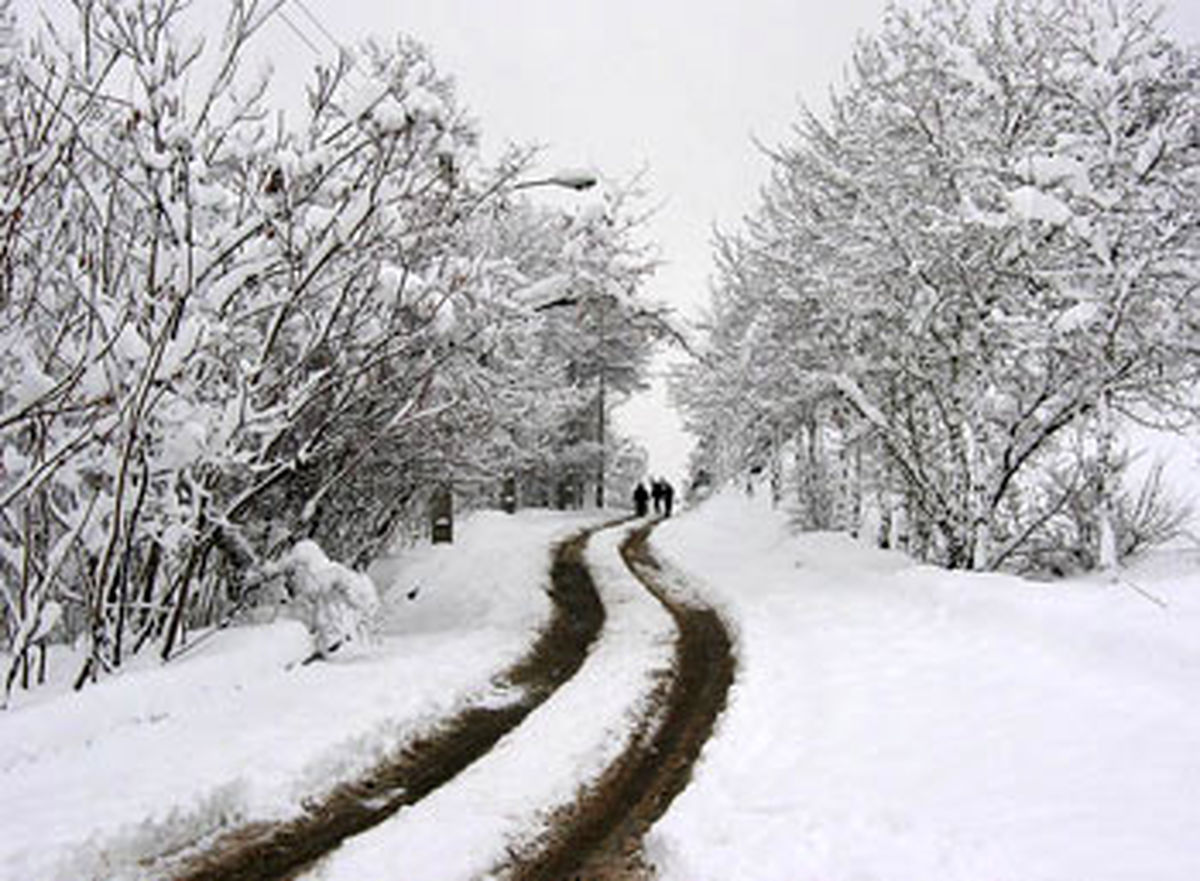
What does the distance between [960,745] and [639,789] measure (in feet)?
7.49

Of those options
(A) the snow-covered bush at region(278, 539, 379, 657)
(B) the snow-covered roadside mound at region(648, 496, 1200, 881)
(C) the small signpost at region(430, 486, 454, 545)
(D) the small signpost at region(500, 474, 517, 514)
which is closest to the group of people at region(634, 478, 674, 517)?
(D) the small signpost at region(500, 474, 517, 514)

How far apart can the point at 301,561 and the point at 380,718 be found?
2690 mm

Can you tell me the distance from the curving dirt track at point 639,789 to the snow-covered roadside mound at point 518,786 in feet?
0.46

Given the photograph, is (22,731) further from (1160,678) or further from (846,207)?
(846,207)

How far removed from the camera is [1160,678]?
7129 mm

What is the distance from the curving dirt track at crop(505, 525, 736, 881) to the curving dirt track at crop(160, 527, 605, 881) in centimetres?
109

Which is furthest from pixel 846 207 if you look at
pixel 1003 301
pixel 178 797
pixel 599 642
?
pixel 178 797

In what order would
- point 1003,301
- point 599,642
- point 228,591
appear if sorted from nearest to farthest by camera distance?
point 228,591 < point 599,642 < point 1003,301

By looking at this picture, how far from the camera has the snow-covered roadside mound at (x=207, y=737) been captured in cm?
486

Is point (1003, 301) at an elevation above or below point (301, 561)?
above

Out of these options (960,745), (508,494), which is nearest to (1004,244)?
(960,745)

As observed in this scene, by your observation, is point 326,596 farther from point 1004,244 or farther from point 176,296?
point 1004,244

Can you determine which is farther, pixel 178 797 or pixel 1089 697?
pixel 1089 697

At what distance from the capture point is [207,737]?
644 centimetres
